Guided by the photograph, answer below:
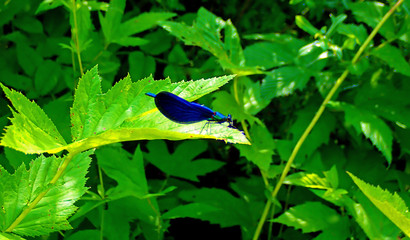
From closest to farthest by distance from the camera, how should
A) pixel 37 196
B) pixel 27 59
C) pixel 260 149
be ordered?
pixel 37 196, pixel 260 149, pixel 27 59

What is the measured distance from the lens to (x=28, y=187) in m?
0.81

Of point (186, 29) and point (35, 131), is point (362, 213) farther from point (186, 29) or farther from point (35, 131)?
point (35, 131)

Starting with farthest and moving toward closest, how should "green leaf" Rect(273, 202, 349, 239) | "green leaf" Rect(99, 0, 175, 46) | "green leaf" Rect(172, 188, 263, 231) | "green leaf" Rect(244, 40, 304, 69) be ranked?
"green leaf" Rect(244, 40, 304, 69)
"green leaf" Rect(172, 188, 263, 231)
"green leaf" Rect(99, 0, 175, 46)
"green leaf" Rect(273, 202, 349, 239)

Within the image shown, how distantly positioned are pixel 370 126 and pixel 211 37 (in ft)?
2.74

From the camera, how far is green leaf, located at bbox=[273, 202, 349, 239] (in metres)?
1.50

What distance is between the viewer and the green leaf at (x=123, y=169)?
4.58ft

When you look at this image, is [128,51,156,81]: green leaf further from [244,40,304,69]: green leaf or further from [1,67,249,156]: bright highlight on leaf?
[1,67,249,156]: bright highlight on leaf

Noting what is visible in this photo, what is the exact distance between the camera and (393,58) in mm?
1749

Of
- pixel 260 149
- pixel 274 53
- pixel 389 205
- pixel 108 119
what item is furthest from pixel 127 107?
pixel 274 53

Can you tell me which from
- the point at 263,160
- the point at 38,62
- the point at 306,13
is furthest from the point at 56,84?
the point at 306,13

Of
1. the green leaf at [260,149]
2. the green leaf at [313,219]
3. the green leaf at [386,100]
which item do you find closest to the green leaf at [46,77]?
the green leaf at [260,149]

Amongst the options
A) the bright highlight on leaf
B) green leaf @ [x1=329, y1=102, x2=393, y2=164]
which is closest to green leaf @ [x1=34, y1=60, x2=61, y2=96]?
the bright highlight on leaf

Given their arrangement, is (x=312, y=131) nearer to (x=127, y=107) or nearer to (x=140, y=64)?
(x=140, y=64)

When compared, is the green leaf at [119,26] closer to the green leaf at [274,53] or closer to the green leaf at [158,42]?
the green leaf at [158,42]
